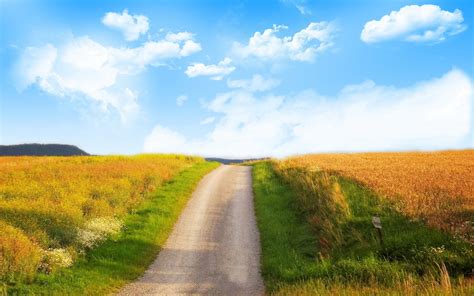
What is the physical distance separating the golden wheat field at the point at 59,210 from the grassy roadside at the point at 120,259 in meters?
0.63

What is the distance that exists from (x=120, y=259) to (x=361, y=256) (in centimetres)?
917

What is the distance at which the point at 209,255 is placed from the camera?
18141 mm

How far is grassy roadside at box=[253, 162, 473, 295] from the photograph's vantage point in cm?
1198

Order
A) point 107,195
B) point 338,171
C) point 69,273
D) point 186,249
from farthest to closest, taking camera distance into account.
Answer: point 338,171, point 107,195, point 186,249, point 69,273

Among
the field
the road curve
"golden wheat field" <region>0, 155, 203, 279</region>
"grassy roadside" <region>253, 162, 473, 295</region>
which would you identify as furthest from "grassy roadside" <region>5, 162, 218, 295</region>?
"grassy roadside" <region>253, 162, 473, 295</region>

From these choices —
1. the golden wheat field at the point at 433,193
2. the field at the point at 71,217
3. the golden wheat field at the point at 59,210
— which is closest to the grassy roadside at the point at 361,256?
the golden wheat field at the point at 433,193

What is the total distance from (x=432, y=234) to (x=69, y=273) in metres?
12.9

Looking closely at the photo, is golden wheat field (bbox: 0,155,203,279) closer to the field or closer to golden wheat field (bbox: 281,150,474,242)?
the field

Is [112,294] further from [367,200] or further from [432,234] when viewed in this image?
[367,200]

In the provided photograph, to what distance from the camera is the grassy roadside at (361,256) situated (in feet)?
39.3

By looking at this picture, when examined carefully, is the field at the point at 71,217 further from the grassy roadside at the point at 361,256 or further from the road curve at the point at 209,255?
the grassy roadside at the point at 361,256

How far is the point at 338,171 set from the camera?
31.9 meters

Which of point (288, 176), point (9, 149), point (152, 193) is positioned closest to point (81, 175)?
point (152, 193)

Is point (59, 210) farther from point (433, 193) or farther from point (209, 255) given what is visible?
point (433, 193)
